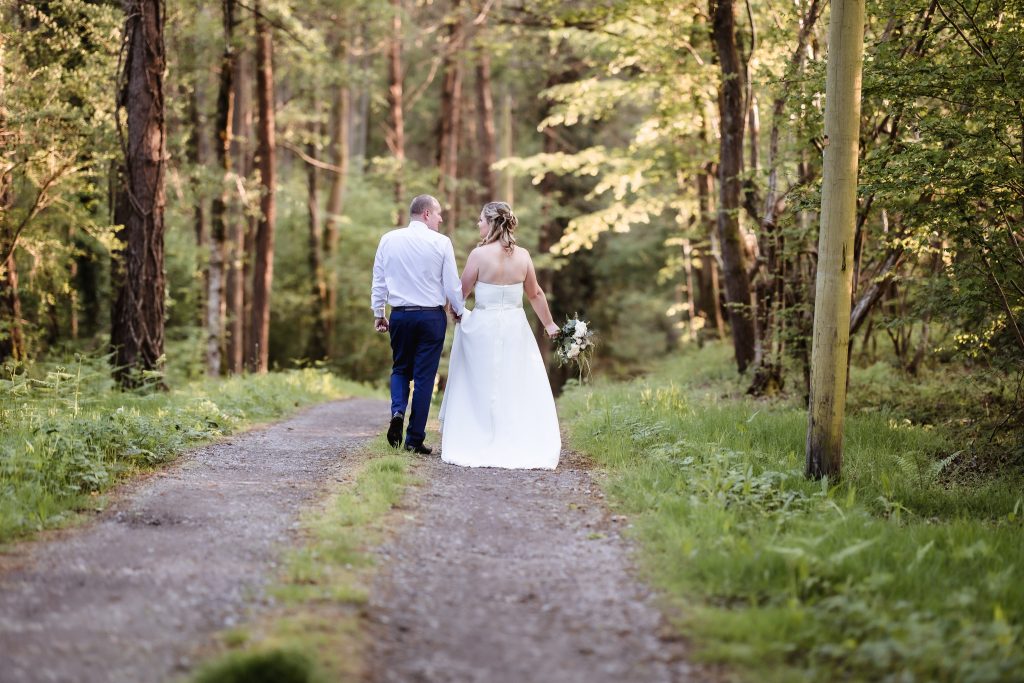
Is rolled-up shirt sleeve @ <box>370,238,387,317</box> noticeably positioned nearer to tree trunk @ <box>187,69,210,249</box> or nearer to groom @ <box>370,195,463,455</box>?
groom @ <box>370,195,463,455</box>

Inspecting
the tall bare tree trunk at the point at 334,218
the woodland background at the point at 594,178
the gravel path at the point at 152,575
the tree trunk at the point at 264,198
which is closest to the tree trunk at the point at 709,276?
the woodland background at the point at 594,178

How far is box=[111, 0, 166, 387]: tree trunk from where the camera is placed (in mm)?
11773

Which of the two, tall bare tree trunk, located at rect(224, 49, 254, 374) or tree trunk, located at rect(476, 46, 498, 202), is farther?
tree trunk, located at rect(476, 46, 498, 202)

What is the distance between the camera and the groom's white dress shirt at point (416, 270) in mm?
8289

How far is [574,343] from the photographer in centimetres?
916

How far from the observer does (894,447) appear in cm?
875

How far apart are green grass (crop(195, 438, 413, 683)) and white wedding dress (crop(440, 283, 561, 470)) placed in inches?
79.0

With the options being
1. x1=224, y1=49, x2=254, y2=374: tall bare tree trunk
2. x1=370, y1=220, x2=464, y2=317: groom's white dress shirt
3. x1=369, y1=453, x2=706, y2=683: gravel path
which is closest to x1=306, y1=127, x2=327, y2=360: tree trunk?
x1=224, y1=49, x2=254, y2=374: tall bare tree trunk

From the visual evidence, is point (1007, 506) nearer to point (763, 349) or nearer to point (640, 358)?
point (763, 349)

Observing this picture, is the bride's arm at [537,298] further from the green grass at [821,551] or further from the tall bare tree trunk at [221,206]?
the tall bare tree trunk at [221,206]

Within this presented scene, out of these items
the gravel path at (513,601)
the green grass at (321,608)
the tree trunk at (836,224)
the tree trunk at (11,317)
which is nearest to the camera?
the green grass at (321,608)

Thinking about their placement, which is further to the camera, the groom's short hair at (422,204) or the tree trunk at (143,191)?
the tree trunk at (143,191)

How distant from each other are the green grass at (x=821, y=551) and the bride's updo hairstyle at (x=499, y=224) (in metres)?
2.21

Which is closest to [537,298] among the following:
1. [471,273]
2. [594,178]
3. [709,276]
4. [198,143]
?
[471,273]
